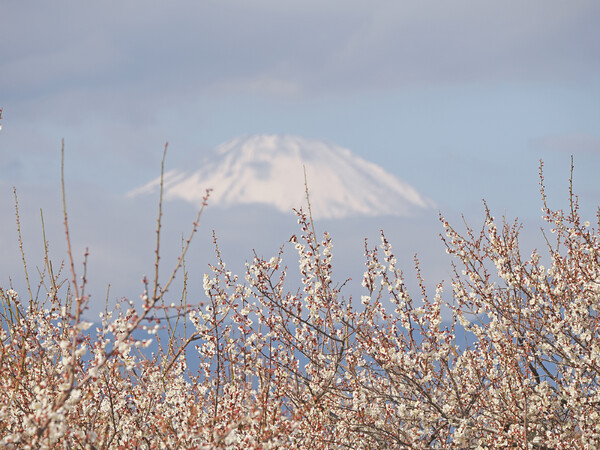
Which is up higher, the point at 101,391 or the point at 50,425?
the point at 101,391

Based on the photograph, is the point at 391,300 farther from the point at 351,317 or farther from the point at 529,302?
the point at 529,302

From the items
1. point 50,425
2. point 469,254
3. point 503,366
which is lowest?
point 50,425

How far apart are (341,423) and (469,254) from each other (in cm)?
254

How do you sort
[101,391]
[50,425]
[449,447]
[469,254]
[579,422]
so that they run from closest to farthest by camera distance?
[50,425], [101,391], [579,422], [449,447], [469,254]

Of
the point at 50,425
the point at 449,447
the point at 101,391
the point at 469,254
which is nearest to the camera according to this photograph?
the point at 50,425

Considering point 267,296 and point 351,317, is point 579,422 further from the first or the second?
point 267,296

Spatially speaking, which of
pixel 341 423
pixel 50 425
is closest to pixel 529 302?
pixel 341 423

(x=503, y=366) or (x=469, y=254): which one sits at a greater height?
(x=469, y=254)

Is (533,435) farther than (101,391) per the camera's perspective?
Yes

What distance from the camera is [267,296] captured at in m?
6.97

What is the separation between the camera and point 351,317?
6.88m

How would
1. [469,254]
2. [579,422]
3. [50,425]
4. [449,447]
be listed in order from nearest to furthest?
[50,425] < [579,422] < [449,447] < [469,254]

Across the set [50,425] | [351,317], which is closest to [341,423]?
[351,317]

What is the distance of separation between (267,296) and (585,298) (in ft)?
11.2
